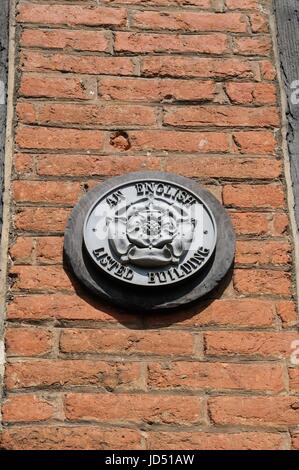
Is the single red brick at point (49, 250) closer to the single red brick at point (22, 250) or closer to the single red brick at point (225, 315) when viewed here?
the single red brick at point (22, 250)

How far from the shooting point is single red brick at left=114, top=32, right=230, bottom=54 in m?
3.14

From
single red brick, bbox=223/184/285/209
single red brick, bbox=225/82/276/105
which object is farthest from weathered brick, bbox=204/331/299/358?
single red brick, bbox=225/82/276/105

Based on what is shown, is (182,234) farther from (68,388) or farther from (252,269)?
(68,388)

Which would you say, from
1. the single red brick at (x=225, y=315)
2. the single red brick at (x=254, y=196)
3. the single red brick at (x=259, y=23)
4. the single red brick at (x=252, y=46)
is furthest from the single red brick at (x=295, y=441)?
the single red brick at (x=259, y=23)

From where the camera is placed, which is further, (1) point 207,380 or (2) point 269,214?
(2) point 269,214

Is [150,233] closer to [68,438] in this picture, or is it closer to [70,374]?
[70,374]

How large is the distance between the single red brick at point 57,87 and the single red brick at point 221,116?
0.93ft

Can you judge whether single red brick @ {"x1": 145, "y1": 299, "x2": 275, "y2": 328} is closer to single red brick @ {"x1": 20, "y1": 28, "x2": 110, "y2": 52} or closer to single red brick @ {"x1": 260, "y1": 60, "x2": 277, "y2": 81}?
single red brick @ {"x1": 260, "y1": 60, "x2": 277, "y2": 81}

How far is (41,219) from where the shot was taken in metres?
2.82

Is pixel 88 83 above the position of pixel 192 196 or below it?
above

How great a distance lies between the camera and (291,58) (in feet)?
10.5

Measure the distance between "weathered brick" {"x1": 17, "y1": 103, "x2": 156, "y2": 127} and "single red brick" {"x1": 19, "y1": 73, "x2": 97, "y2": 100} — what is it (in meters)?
0.04

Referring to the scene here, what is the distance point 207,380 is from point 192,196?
60cm
